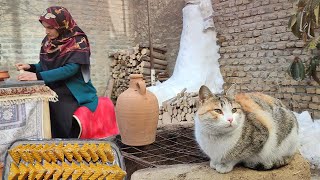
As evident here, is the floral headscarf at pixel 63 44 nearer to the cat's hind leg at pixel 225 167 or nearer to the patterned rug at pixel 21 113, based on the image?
the patterned rug at pixel 21 113

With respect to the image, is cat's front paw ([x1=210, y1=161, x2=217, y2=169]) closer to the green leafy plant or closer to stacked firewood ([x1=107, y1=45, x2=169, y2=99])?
the green leafy plant

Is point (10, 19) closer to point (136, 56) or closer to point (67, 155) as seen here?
point (136, 56)

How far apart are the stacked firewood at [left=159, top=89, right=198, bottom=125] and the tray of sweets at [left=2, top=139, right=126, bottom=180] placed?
342cm

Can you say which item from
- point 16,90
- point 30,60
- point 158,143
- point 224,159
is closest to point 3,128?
point 16,90

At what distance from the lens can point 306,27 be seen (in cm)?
328

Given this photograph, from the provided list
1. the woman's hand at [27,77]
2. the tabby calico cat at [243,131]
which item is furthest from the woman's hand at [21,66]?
the tabby calico cat at [243,131]

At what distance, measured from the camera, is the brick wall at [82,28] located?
20.6 feet

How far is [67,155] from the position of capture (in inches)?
59.6

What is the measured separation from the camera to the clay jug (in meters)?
2.17

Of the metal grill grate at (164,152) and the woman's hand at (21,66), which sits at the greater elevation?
the woman's hand at (21,66)

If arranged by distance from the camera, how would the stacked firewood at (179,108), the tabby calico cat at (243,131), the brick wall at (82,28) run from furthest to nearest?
1. the brick wall at (82,28)
2. the stacked firewood at (179,108)
3. the tabby calico cat at (243,131)

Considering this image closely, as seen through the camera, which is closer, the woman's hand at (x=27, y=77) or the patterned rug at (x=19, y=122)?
the patterned rug at (x=19, y=122)

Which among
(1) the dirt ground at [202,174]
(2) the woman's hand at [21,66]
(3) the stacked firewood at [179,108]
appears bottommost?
(3) the stacked firewood at [179,108]

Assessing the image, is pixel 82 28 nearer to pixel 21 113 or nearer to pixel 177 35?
pixel 177 35
